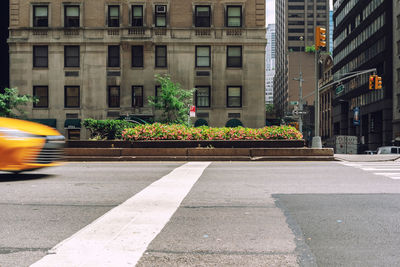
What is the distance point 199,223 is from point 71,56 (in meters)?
34.4

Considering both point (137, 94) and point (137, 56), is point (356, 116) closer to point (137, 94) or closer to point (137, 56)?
point (137, 94)

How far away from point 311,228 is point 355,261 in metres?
1.35

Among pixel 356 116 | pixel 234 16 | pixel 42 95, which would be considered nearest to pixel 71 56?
pixel 42 95

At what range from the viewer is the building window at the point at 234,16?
3738 cm

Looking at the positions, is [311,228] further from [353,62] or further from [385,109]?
[353,62]

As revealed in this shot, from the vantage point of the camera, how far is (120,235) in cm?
518

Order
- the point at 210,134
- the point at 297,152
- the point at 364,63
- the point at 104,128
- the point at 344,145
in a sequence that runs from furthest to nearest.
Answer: the point at 364,63, the point at 344,145, the point at 104,128, the point at 210,134, the point at 297,152

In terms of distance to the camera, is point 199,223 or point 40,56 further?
point 40,56

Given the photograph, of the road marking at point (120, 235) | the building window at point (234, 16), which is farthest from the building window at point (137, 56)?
the road marking at point (120, 235)

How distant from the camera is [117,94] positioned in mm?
37469

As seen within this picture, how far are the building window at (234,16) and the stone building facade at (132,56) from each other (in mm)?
87

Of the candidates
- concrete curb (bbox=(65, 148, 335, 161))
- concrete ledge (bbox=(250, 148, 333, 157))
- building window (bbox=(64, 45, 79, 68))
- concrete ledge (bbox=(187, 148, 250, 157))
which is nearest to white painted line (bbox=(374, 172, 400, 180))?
concrete curb (bbox=(65, 148, 335, 161))

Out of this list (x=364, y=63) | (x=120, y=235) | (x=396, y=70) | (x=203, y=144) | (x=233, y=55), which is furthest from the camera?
(x=364, y=63)

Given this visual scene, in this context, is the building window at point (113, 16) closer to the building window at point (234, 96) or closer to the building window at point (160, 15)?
the building window at point (160, 15)
